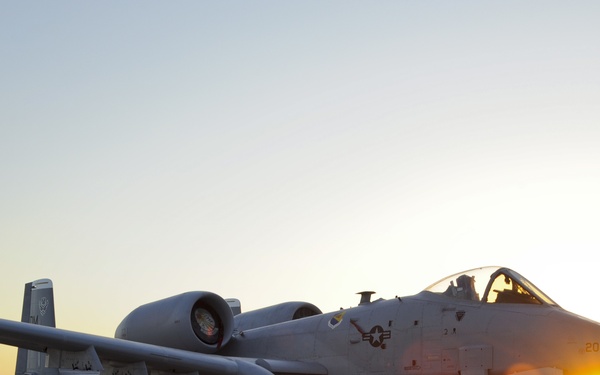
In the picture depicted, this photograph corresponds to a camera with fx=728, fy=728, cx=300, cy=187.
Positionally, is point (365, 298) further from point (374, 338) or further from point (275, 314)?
point (275, 314)

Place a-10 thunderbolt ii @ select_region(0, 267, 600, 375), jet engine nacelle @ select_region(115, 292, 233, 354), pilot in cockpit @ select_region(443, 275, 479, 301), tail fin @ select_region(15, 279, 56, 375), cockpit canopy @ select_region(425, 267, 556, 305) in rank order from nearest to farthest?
1. a-10 thunderbolt ii @ select_region(0, 267, 600, 375)
2. cockpit canopy @ select_region(425, 267, 556, 305)
3. pilot in cockpit @ select_region(443, 275, 479, 301)
4. jet engine nacelle @ select_region(115, 292, 233, 354)
5. tail fin @ select_region(15, 279, 56, 375)

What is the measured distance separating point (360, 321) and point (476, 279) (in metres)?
2.25

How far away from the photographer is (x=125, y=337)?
14406mm

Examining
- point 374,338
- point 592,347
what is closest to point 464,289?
point 374,338

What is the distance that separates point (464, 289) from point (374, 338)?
5.82 feet

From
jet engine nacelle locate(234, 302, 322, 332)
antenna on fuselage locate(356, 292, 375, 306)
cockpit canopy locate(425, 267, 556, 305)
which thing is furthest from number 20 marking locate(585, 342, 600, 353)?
jet engine nacelle locate(234, 302, 322, 332)

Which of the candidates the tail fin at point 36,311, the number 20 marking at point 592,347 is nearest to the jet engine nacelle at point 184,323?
the tail fin at point 36,311

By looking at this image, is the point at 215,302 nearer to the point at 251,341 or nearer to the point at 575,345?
the point at 251,341

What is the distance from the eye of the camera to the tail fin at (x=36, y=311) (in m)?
16.3

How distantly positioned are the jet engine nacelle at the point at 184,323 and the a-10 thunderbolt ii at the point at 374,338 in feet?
0.07

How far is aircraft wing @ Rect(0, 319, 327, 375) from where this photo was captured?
1055cm

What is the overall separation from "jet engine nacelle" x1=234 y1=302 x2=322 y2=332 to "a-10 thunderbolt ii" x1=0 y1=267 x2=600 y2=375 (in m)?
1.67

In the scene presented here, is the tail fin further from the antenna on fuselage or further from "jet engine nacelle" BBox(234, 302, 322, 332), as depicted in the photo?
the antenna on fuselage

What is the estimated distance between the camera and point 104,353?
36.1ft
